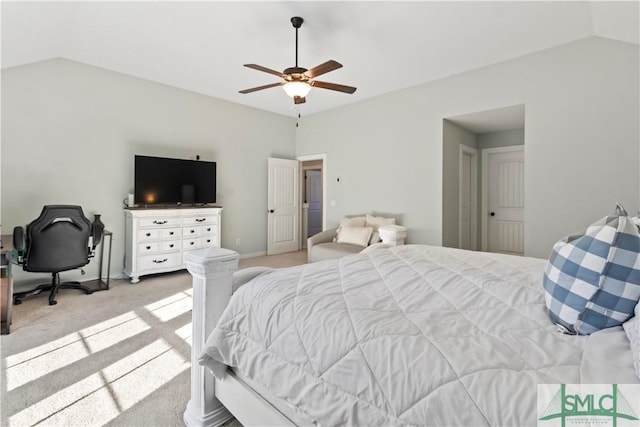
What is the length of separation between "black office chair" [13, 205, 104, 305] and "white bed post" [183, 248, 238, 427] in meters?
2.64

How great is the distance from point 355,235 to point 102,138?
3746 millimetres

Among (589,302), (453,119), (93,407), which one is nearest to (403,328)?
(589,302)

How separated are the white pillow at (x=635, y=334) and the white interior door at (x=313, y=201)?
22.7ft

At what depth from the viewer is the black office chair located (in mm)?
3104

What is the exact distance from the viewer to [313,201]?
25.7ft

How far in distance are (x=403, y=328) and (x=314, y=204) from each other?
6924 mm

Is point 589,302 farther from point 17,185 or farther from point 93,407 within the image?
point 17,185

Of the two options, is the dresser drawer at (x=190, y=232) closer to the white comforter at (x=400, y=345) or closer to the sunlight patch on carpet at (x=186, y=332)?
the sunlight patch on carpet at (x=186, y=332)

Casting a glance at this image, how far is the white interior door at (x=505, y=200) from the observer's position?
5.12m

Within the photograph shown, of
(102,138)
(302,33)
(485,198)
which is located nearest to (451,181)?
(485,198)

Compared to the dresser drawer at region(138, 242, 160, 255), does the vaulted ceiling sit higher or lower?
higher

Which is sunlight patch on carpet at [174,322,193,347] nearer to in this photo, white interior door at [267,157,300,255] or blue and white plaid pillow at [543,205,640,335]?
blue and white plaid pillow at [543,205,640,335]

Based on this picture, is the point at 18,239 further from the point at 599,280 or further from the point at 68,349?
the point at 599,280

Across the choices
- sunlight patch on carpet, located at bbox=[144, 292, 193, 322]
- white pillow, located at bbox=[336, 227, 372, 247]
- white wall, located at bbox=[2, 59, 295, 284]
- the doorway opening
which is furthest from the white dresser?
the doorway opening
